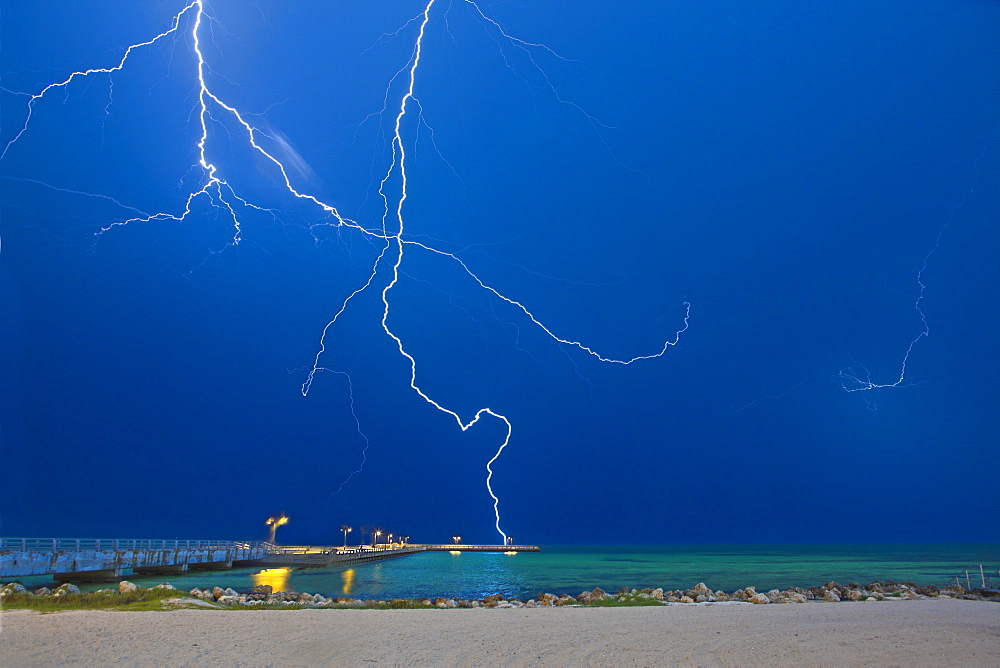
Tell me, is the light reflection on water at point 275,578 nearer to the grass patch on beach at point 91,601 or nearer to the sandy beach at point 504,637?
the grass patch on beach at point 91,601

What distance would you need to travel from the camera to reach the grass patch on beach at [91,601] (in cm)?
1106

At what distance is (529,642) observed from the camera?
8164mm

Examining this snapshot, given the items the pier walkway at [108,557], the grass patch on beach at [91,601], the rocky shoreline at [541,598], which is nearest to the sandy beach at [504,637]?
the grass patch on beach at [91,601]

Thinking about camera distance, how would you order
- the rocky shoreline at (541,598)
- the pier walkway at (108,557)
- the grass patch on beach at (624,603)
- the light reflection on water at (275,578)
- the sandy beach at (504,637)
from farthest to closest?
the light reflection on water at (275,578), the pier walkway at (108,557), the rocky shoreline at (541,598), the grass patch on beach at (624,603), the sandy beach at (504,637)

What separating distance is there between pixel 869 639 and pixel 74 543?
993 inches

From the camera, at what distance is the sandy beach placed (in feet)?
22.7

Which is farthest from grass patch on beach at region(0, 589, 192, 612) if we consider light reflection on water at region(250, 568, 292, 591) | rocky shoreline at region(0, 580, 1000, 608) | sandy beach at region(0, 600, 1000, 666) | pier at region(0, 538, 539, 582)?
light reflection on water at region(250, 568, 292, 591)

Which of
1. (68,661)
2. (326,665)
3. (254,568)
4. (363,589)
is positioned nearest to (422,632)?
(326,665)

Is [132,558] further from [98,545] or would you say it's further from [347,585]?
[347,585]

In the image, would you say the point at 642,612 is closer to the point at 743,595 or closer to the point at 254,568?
the point at 743,595

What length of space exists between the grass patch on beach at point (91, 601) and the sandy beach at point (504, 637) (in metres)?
0.81

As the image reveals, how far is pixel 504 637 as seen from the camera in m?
8.55

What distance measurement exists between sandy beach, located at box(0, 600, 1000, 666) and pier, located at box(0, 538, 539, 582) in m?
9.83

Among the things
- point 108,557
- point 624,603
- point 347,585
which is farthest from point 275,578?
point 624,603
